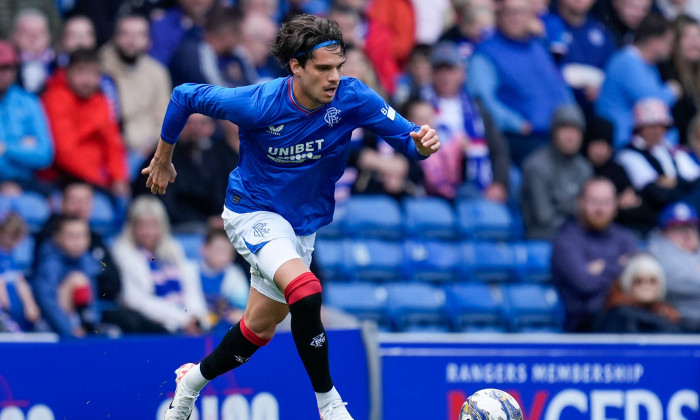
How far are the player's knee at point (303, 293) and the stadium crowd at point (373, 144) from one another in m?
3.13

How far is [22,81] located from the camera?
1023 cm

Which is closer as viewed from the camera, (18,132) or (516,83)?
(18,132)

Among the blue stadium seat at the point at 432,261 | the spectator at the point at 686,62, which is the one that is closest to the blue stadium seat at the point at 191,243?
the blue stadium seat at the point at 432,261

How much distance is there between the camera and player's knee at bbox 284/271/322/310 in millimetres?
6309

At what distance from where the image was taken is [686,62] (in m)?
13.7

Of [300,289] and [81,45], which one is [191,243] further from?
[300,289]

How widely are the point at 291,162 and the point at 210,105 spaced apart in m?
0.54

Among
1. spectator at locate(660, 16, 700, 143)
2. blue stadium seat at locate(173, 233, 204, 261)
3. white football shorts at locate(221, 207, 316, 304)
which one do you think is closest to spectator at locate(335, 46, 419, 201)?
blue stadium seat at locate(173, 233, 204, 261)

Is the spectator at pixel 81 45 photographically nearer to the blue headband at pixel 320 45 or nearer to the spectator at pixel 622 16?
the blue headband at pixel 320 45

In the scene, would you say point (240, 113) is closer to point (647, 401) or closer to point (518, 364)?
point (518, 364)

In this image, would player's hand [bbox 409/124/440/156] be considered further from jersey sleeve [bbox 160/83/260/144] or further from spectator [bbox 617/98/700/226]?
spectator [bbox 617/98/700/226]

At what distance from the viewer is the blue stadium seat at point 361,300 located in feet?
35.4

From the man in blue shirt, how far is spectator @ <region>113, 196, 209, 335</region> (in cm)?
261

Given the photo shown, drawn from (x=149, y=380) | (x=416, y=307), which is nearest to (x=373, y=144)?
(x=416, y=307)
